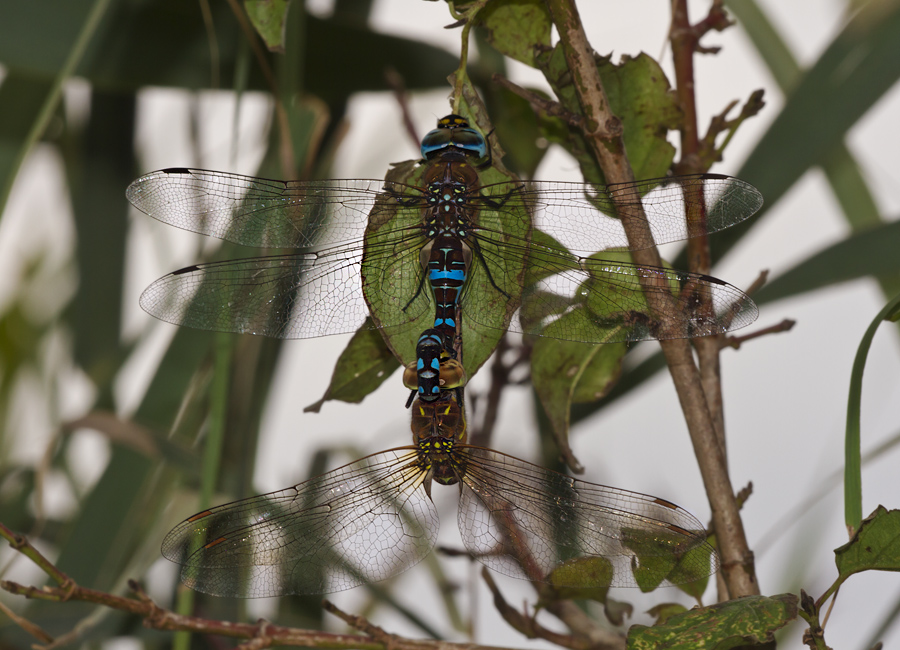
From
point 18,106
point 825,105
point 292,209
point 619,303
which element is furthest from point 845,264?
point 18,106

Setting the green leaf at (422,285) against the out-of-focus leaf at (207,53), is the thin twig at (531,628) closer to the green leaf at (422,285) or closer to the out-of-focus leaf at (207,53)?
the green leaf at (422,285)

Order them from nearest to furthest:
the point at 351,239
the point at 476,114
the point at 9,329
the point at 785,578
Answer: the point at 476,114 < the point at 351,239 < the point at 785,578 < the point at 9,329

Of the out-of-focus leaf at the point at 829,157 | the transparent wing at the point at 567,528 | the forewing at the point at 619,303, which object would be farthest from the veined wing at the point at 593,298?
the out-of-focus leaf at the point at 829,157

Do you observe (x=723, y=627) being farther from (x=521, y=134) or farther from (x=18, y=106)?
(x=18, y=106)

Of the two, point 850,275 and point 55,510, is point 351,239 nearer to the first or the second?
point 850,275

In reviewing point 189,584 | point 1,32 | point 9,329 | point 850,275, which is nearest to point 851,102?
point 850,275

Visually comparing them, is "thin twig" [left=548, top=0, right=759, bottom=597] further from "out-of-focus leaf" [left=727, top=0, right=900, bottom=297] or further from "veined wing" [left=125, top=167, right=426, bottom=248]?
"out-of-focus leaf" [left=727, top=0, right=900, bottom=297]

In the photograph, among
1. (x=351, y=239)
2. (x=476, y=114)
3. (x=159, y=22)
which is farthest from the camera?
(x=159, y=22)

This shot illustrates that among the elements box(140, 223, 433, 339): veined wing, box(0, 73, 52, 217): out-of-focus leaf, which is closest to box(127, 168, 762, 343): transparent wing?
box(140, 223, 433, 339): veined wing
